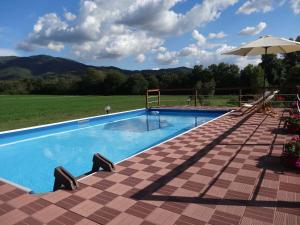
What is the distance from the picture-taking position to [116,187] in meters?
3.47

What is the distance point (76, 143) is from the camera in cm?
839

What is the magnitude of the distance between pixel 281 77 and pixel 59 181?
41.3 m

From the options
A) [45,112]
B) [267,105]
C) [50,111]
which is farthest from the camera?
[50,111]

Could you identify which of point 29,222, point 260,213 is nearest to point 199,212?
point 260,213

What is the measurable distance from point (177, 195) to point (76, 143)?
19.3 feet

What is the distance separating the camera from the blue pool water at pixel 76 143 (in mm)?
6023

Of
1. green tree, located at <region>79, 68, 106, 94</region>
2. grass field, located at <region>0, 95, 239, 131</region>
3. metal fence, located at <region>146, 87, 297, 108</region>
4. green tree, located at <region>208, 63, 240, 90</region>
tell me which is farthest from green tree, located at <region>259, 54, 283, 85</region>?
green tree, located at <region>79, 68, 106, 94</region>

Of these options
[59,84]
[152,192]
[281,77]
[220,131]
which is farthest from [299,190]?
[59,84]

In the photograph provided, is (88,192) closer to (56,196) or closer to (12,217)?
(56,196)

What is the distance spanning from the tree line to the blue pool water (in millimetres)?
23775

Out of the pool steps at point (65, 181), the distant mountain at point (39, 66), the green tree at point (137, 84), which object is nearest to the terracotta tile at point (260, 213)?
the pool steps at point (65, 181)

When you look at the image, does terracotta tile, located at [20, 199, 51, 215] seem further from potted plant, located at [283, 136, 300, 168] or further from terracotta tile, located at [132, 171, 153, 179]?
potted plant, located at [283, 136, 300, 168]

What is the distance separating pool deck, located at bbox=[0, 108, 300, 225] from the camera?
2.68 metres

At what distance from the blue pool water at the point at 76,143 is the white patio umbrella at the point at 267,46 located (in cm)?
328
